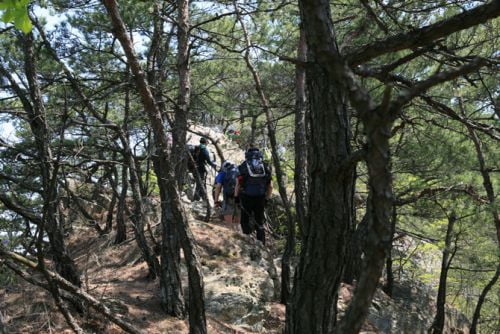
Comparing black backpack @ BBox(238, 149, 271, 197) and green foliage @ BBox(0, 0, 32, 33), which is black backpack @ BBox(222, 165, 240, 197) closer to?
black backpack @ BBox(238, 149, 271, 197)

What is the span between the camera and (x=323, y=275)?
2650 millimetres

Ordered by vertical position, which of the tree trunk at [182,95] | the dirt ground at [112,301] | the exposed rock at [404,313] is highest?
the tree trunk at [182,95]

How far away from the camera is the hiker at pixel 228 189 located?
913 cm

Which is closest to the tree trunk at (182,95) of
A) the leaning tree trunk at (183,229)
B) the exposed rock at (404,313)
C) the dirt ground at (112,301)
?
the leaning tree trunk at (183,229)

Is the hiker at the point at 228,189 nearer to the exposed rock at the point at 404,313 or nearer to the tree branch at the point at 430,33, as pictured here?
the exposed rock at the point at 404,313

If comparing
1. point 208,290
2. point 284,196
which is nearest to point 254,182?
point 284,196

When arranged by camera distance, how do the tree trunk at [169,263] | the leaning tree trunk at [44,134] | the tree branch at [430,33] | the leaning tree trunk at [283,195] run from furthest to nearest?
the leaning tree trunk at [283,195], the tree trunk at [169,263], the leaning tree trunk at [44,134], the tree branch at [430,33]

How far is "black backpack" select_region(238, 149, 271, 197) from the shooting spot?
312 inches

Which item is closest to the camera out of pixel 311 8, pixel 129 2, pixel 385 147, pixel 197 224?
pixel 385 147

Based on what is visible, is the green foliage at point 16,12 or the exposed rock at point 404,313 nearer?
the green foliage at point 16,12

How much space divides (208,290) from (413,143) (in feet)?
12.8

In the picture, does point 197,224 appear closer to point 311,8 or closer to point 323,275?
point 323,275

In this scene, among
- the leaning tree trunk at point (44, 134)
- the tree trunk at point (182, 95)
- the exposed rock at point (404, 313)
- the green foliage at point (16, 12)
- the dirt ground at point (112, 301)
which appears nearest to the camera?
the green foliage at point (16, 12)

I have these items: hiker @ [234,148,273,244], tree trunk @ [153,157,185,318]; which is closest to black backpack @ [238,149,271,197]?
hiker @ [234,148,273,244]
